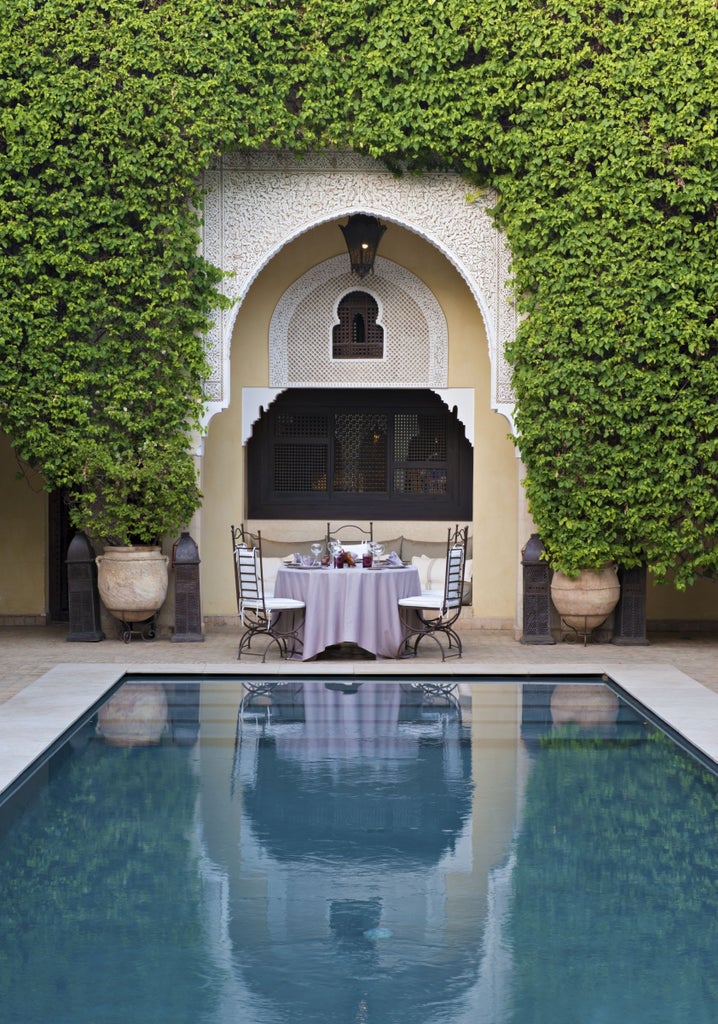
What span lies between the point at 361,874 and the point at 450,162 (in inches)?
264

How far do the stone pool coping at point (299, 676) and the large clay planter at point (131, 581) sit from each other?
123cm

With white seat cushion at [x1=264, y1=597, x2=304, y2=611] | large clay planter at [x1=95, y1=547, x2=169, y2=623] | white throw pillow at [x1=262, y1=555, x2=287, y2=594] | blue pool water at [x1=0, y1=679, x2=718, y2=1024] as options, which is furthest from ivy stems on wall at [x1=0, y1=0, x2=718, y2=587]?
blue pool water at [x1=0, y1=679, x2=718, y2=1024]

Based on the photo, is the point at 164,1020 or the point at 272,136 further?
the point at 272,136

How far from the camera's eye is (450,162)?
32.4ft

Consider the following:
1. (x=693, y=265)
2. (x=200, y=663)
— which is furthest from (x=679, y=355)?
(x=200, y=663)

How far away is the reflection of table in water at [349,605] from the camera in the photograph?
29.6 ft

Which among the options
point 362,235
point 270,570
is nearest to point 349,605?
point 270,570

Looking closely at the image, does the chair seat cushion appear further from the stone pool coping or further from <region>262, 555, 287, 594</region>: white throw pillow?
<region>262, 555, 287, 594</region>: white throw pillow

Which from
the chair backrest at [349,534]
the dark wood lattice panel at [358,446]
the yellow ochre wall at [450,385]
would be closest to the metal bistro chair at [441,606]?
the yellow ochre wall at [450,385]

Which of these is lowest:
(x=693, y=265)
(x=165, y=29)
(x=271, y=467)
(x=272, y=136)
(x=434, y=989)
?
(x=434, y=989)

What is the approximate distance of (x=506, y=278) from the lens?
1015cm

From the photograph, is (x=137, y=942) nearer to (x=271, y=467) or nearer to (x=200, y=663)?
(x=200, y=663)

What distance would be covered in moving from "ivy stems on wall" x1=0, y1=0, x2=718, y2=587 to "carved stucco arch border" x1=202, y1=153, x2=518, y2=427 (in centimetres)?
31

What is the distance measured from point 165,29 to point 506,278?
3162 mm
